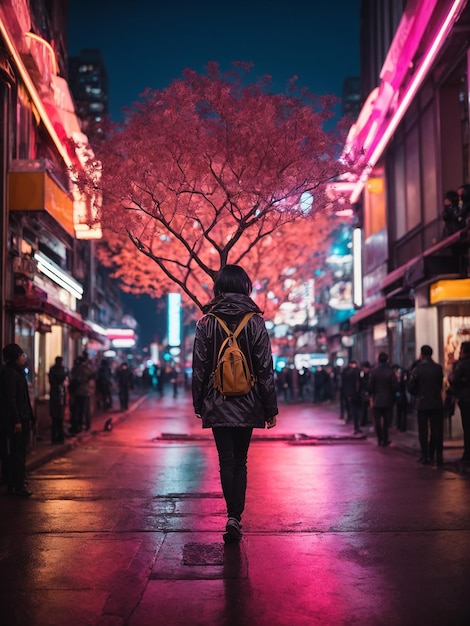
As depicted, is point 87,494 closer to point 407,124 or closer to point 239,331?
point 239,331

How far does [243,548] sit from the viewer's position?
6324 millimetres

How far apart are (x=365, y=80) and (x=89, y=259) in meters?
14.0

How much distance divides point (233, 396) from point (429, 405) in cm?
686

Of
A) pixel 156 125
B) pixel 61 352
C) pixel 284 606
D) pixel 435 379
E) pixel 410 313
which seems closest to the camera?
pixel 284 606

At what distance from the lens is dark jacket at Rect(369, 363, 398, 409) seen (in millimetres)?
16031

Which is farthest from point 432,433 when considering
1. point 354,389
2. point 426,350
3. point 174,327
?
point 174,327

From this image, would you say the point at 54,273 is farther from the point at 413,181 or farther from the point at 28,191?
the point at 413,181

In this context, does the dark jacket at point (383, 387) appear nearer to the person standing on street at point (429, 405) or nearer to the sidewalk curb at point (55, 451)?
A: the person standing on street at point (429, 405)

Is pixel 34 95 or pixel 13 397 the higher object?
pixel 34 95

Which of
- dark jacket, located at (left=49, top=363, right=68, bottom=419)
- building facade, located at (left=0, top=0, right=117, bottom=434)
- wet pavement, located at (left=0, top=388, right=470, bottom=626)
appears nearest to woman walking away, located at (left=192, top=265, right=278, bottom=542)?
wet pavement, located at (left=0, top=388, right=470, bottom=626)

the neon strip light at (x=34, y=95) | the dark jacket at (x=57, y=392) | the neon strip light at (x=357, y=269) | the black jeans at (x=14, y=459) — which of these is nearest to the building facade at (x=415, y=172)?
the neon strip light at (x=357, y=269)

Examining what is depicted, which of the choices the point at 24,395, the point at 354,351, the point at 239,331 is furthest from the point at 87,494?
the point at 354,351

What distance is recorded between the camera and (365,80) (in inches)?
1230

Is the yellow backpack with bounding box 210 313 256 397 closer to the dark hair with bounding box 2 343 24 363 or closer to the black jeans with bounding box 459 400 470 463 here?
the dark hair with bounding box 2 343 24 363
